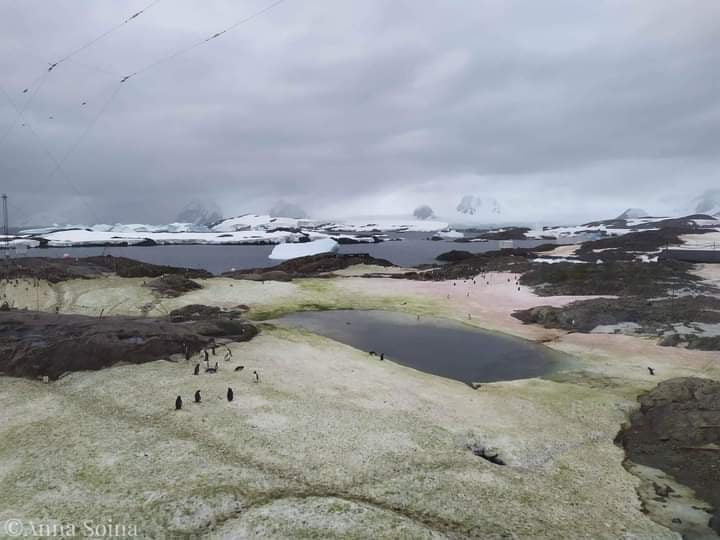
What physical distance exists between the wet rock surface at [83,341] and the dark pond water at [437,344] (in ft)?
37.2

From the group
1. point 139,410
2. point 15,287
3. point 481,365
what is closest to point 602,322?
point 481,365

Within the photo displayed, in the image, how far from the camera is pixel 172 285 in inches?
2224

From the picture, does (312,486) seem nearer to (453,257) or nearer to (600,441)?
(600,441)

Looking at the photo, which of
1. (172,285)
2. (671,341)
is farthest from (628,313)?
(172,285)

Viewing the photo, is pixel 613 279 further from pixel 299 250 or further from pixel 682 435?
pixel 299 250

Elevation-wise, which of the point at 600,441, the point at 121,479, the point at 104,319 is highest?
the point at 104,319

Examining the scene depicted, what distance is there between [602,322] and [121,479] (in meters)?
42.8

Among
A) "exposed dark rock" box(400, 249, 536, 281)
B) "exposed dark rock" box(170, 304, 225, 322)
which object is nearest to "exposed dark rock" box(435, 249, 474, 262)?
"exposed dark rock" box(400, 249, 536, 281)

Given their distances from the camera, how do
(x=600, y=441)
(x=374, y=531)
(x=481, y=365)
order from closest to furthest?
(x=374, y=531)
(x=600, y=441)
(x=481, y=365)

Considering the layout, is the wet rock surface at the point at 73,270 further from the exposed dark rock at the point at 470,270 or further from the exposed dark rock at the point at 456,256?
the exposed dark rock at the point at 456,256

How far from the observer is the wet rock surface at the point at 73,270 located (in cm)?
5624

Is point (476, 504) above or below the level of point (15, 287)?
below

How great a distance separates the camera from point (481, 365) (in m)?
32.8

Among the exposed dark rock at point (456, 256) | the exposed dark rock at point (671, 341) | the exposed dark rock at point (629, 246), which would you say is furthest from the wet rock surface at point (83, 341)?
the exposed dark rock at point (456, 256)
